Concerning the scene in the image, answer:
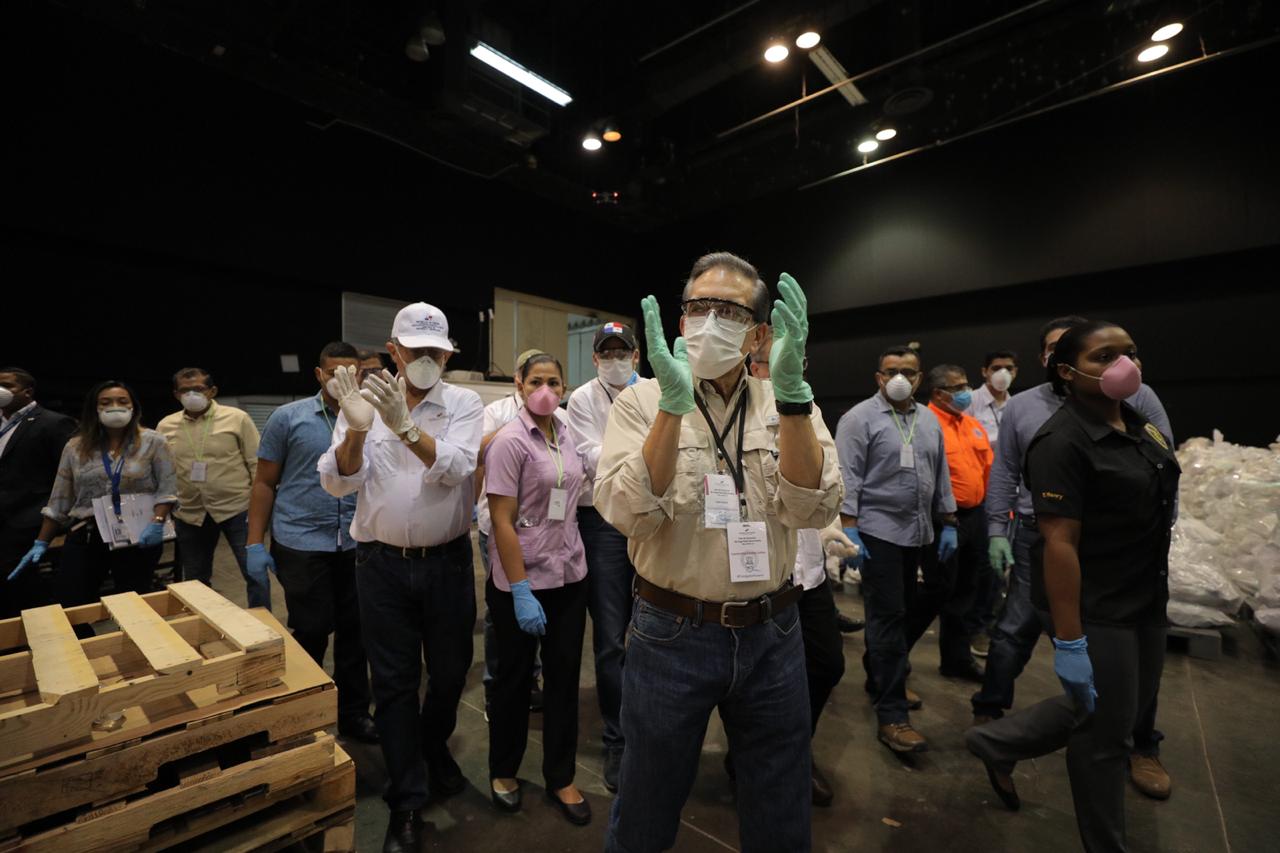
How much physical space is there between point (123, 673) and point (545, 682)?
120 centimetres

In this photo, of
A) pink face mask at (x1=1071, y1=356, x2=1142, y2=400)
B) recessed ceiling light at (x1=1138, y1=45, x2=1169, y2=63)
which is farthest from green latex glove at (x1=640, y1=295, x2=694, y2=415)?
recessed ceiling light at (x1=1138, y1=45, x2=1169, y2=63)

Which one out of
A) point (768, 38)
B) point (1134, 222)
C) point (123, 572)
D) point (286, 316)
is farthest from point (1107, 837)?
point (286, 316)

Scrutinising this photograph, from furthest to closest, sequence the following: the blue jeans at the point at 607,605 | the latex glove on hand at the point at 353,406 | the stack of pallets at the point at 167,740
A: the blue jeans at the point at 607,605
the latex glove on hand at the point at 353,406
the stack of pallets at the point at 167,740

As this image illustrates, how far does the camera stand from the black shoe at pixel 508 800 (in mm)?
2006

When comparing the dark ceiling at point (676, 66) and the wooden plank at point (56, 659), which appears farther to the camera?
the dark ceiling at point (676, 66)

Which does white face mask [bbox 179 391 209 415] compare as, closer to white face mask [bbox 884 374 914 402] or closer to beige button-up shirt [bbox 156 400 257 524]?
beige button-up shirt [bbox 156 400 257 524]

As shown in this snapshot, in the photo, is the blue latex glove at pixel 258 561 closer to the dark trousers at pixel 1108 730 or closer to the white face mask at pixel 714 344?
the white face mask at pixel 714 344

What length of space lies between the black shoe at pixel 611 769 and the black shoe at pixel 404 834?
2.28 feet

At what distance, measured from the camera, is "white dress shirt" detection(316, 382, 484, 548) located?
1.83 m

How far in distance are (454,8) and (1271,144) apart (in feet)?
25.7

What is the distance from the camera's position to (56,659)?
3.82ft

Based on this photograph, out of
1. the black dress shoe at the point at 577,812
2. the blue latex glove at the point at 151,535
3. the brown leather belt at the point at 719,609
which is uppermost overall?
the brown leather belt at the point at 719,609

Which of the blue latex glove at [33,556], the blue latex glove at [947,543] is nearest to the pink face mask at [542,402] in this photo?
the blue latex glove at [947,543]

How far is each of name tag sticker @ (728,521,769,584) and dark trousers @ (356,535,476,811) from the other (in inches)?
45.4
